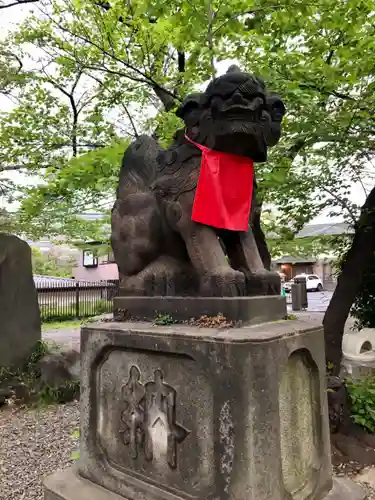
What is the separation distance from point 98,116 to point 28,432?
4.99m

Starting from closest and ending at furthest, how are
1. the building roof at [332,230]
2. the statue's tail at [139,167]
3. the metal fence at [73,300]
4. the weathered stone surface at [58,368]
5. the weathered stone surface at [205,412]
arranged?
the weathered stone surface at [205,412], the statue's tail at [139,167], the weathered stone surface at [58,368], the building roof at [332,230], the metal fence at [73,300]

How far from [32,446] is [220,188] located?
137 inches

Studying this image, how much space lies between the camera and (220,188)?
6.57ft

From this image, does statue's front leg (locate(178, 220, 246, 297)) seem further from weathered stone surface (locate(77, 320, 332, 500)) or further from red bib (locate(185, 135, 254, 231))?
weathered stone surface (locate(77, 320, 332, 500))

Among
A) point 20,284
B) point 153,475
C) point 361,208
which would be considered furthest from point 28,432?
point 361,208

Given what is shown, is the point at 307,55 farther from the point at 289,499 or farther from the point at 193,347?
the point at 289,499

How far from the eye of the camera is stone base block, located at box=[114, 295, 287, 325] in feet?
5.95

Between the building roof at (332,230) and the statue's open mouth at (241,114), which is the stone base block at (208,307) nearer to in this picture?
the statue's open mouth at (241,114)

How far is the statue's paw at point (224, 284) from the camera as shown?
1867 mm

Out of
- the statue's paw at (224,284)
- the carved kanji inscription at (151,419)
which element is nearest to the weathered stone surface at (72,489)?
the carved kanji inscription at (151,419)

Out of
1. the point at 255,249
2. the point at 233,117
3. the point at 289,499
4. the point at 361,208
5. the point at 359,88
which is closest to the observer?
the point at 289,499

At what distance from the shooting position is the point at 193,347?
1.71 m

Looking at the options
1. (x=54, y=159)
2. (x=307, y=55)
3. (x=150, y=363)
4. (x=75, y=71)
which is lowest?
(x=150, y=363)

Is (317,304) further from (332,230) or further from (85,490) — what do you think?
(85,490)
